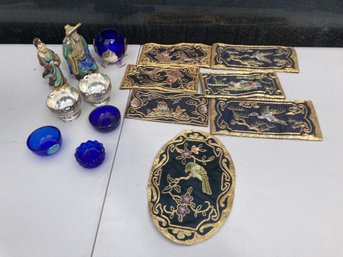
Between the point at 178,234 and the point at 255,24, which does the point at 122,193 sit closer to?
the point at 178,234

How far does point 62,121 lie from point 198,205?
469 millimetres

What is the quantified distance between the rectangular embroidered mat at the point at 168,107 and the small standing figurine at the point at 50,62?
8.8 inches

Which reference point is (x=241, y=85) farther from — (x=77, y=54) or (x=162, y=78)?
(x=77, y=54)

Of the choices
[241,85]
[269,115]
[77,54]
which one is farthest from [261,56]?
[77,54]

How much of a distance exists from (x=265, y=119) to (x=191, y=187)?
30 cm

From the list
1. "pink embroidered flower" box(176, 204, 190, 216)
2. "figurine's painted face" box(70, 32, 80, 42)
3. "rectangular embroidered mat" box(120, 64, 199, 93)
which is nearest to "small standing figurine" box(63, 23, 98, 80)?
"figurine's painted face" box(70, 32, 80, 42)

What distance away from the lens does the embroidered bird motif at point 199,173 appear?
0.67 m

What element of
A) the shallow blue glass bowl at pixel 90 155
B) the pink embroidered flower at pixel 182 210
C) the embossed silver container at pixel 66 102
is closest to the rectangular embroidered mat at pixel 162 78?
the embossed silver container at pixel 66 102

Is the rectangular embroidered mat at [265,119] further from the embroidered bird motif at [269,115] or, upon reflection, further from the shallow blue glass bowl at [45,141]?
the shallow blue glass bowl at [45,141]

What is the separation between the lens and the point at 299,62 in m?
0.94

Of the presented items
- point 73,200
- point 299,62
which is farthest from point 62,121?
point 299,62

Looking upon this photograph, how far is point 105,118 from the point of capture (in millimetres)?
802

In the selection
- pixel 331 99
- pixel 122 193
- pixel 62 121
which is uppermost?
pixel 331 99

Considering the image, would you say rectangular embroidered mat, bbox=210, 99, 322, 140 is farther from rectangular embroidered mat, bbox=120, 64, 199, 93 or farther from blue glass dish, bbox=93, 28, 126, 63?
blue glass dish, bbox=93, 28, 126, 63
